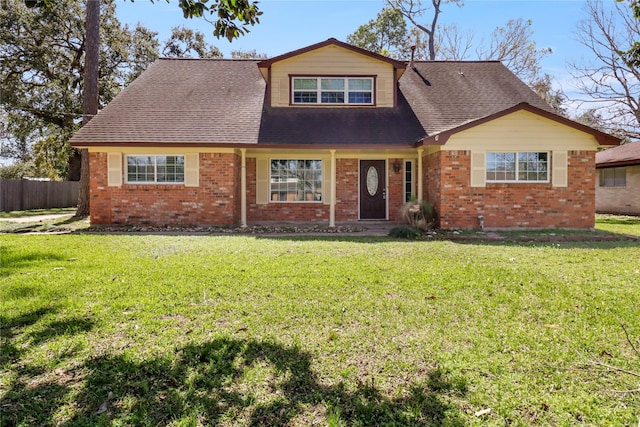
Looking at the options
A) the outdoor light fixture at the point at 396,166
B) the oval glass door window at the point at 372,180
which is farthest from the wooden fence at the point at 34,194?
the outdoor light fixture at the point at 396,166

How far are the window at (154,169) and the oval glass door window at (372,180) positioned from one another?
6.00 m

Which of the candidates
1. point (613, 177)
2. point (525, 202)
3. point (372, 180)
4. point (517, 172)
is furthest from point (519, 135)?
point (613, 177)

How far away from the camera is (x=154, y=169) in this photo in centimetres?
1189

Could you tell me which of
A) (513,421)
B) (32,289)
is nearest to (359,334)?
(513,421)

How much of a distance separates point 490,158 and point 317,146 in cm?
492

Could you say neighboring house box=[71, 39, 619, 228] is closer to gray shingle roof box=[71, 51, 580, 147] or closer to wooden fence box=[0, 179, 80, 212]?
gray shingle roof box=[71, 51, 580, 147]

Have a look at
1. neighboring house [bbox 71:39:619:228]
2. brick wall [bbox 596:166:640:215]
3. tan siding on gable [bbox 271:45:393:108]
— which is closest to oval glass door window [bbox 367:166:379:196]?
neighboring house [bbox 71:39:619:228]

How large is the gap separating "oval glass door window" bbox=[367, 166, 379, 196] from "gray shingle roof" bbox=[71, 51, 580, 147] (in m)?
1.45

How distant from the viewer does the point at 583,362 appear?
302 cm

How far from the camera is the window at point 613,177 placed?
62.3ft

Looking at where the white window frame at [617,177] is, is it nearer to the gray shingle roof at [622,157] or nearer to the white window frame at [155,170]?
the gray shingle roof at [622,157]

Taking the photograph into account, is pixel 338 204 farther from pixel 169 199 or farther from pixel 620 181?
pixel 620 181

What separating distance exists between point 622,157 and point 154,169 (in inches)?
813

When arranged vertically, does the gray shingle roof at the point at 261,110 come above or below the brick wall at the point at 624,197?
above
